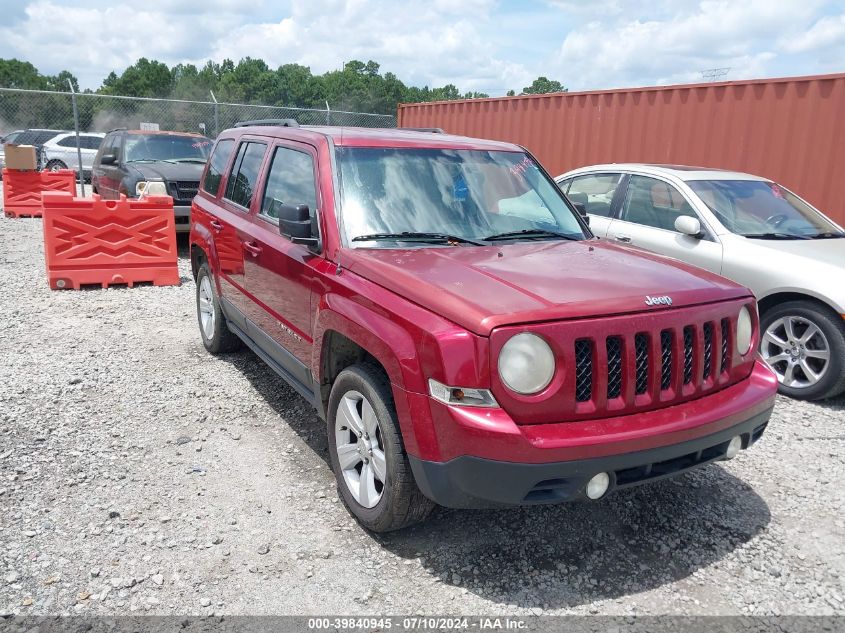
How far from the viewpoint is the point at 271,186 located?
447 centimetres

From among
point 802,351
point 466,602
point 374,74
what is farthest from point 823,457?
point 374,74

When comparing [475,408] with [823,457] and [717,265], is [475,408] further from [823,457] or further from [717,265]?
[717,265]

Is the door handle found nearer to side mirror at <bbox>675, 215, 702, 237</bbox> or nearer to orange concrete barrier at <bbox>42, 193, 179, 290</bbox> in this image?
side mirror at <bbox>675, 215, 702, 237</bbox>

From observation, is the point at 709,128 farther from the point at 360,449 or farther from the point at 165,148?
the point at 165,148

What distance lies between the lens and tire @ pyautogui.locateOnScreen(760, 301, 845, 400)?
5125mm

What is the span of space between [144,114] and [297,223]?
26.6m

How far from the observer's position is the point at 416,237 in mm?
3629

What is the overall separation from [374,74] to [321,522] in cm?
9951

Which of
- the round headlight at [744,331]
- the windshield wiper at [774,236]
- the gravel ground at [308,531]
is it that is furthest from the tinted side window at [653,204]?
the round headlight at [744,331]

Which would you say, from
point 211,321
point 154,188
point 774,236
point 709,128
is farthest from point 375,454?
point 154,188

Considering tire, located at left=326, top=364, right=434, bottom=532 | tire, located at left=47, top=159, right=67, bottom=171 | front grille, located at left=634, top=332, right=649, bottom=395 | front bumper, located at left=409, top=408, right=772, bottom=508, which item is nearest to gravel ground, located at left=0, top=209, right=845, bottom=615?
tire, located at left=326, top=364, right=434, bottom=532

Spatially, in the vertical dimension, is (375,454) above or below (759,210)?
below

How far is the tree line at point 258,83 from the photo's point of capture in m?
70.1

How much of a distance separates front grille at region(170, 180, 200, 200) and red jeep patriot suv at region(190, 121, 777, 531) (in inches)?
256
